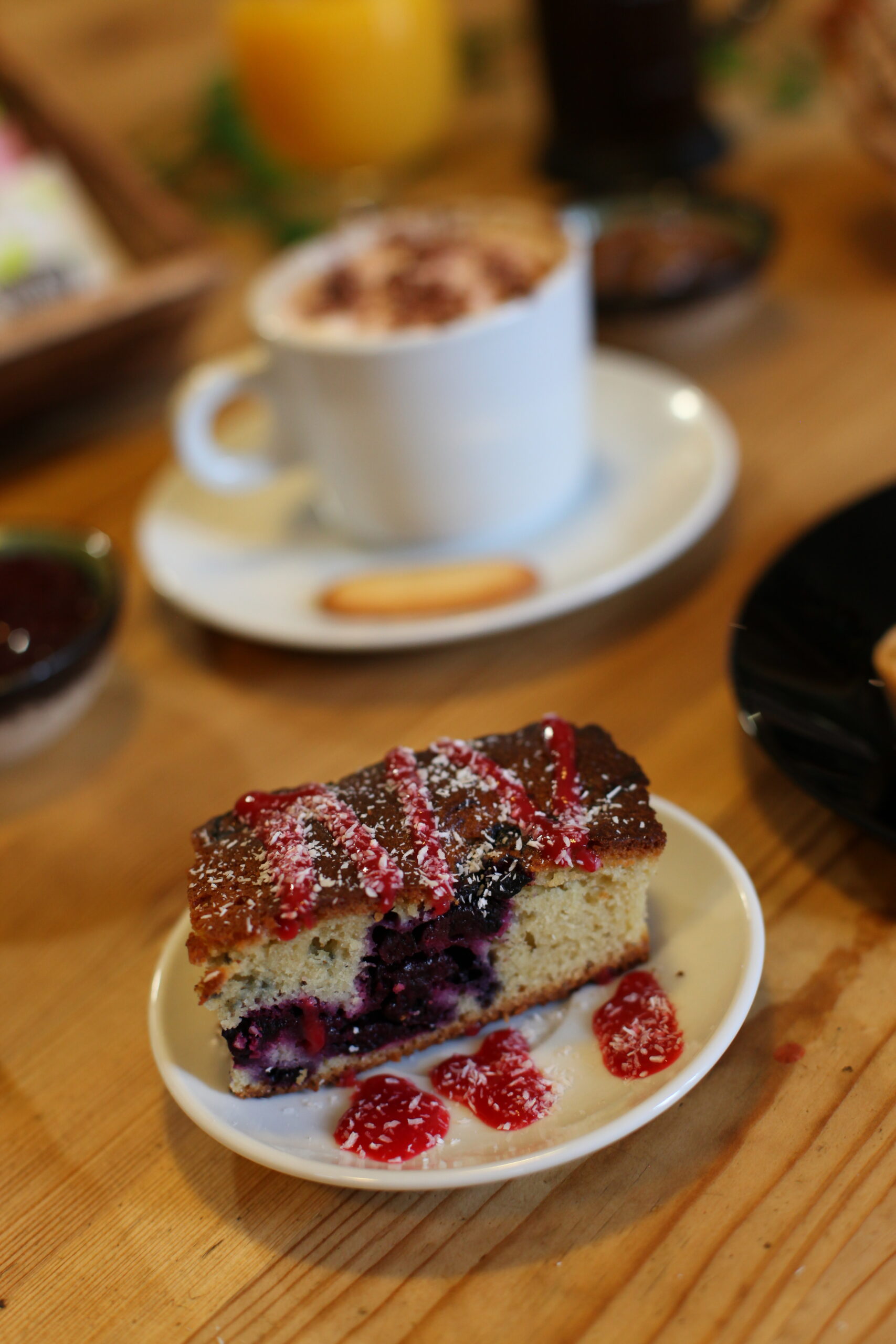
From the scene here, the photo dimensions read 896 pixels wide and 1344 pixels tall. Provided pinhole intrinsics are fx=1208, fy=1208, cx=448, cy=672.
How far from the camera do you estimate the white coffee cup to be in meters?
1.16

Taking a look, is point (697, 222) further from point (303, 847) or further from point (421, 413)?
point (303, 847)

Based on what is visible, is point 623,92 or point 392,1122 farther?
point 623,92

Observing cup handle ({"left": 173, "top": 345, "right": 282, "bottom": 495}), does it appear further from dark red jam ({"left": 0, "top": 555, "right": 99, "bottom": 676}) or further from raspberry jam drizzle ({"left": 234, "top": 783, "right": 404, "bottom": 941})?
raspberry jam drizzle ({"left": 234, "top": 783, "right": 404, "bottom": 941})

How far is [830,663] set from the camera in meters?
0.94

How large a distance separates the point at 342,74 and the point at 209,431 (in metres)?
0.87

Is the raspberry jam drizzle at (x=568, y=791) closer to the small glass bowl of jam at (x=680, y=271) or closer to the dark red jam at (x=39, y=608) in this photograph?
the dark red jam at (x=39, y=608)

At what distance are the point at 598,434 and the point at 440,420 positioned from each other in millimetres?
252

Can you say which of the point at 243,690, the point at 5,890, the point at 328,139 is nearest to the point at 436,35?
the point at 328,139

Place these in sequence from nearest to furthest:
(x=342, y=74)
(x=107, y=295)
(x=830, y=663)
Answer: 1. (x=830, y=663)
2. (x=107, y=295)
3. (x=342, y=74)

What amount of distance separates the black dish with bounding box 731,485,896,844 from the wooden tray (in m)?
0.92

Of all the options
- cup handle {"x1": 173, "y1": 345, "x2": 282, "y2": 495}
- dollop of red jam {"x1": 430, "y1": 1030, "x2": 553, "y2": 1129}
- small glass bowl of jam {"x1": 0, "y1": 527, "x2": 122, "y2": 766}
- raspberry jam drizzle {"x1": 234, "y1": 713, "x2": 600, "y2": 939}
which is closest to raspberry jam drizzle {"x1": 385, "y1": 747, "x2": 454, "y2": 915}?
raspberry jam drizzle {"x1": 234, "y1": 713, "x2": 600, "y2": 939}

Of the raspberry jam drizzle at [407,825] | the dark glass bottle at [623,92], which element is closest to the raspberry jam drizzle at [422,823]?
the raspberry jam drizzle at [407,825]

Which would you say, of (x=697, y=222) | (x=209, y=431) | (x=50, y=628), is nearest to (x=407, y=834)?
(x=50, y=628)

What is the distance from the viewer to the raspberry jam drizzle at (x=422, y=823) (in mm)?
725
